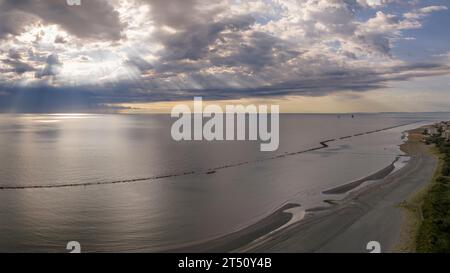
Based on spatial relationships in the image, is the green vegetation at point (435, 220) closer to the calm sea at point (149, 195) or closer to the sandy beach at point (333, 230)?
the sandy beach at point (333, 230)

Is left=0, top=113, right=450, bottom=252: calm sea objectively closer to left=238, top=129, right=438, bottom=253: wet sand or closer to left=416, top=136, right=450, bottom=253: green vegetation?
left=238, top=129, right=438, bottom=253: wet sand

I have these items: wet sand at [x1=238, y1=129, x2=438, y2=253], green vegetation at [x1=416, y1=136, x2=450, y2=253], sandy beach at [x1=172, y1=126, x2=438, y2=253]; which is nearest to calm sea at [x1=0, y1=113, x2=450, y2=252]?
sandy beach at [x1=172, y1=126, x2=438, y2=253]

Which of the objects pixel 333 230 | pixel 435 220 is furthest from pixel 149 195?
pixel 435 220

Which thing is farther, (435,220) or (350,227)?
(350,227)

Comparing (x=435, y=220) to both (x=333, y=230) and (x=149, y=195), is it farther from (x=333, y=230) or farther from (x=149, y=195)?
(x=149, y=195)

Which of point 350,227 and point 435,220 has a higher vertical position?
point 435,220
